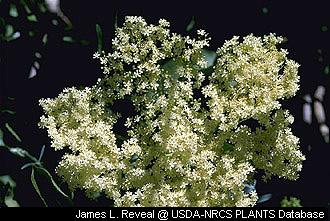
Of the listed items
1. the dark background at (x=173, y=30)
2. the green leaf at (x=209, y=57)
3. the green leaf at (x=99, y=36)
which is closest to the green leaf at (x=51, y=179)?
the dark background at (x=173, y=30)

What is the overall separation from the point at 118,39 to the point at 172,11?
20 centimetres

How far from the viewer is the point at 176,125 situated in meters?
1.26

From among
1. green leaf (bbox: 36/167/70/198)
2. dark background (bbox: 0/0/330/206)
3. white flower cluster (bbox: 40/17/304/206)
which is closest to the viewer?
white flower cluster (bbox: 40/17/304/206)

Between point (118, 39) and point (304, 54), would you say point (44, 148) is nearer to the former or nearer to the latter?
point (118, 39)

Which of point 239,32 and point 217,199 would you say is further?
point 239,32

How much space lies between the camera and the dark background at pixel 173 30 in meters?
1.48

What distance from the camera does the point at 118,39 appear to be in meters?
1.39

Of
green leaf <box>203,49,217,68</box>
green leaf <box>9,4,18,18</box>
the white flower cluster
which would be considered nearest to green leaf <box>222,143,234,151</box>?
the white flower cluster

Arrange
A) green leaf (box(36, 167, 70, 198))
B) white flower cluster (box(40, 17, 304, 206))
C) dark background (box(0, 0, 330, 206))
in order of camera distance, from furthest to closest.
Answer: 1. dark background (box(0, 0, 330, 206))
2. green leaf (box(36, 167, 70, 198))
3. white flower cluster (box(40, 17, 304, 206))

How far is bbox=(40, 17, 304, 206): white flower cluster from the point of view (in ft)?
4.10

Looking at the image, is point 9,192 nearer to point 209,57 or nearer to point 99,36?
point 99,36

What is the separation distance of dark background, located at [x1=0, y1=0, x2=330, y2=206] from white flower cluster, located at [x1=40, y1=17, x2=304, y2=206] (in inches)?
5.8

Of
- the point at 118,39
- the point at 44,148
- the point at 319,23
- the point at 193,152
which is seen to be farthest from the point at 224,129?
the point at 319,23

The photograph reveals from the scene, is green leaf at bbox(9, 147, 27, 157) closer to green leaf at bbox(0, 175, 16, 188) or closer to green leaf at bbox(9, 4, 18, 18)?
green leaf at bbox(0, 175, 16, 188)
